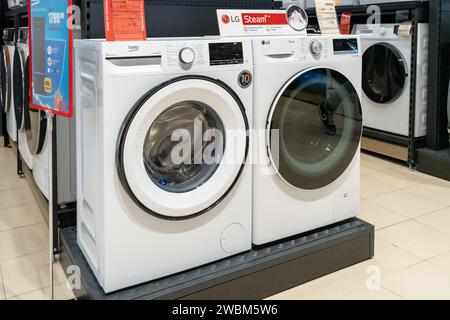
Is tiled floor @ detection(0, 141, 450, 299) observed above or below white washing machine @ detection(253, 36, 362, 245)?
below

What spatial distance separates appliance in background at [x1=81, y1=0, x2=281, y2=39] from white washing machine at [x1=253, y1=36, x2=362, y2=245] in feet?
1.54

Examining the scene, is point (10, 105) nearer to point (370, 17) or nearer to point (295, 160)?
point (295, 160)

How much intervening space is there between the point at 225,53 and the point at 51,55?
0.66 metres

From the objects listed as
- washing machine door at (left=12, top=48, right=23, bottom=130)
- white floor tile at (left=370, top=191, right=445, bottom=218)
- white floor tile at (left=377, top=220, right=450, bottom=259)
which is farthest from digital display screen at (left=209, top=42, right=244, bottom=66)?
washing machine door at (left=12, top=48, right=23, bottom=130)

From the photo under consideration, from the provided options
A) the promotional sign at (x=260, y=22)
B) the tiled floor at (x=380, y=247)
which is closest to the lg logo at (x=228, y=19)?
the promotional sign at (x=260, y=22)

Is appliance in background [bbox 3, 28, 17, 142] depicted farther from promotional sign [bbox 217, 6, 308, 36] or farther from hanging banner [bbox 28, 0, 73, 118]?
promotional sign [bbox 217, 6, 308, 36]

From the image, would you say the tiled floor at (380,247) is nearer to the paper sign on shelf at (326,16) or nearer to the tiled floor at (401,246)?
the tiled floor at (401,246)

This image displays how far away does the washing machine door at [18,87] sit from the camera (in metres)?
3.38

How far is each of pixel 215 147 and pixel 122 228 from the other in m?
0.49

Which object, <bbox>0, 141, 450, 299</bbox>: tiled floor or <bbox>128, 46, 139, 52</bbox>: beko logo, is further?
<bbox>0, 141, 450, 299</bbox>: tiled floor

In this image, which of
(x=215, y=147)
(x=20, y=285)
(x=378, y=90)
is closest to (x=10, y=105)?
(x=20, y=285)

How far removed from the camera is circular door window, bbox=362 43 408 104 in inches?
149

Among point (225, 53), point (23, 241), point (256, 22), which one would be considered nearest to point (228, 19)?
point (256, 22)

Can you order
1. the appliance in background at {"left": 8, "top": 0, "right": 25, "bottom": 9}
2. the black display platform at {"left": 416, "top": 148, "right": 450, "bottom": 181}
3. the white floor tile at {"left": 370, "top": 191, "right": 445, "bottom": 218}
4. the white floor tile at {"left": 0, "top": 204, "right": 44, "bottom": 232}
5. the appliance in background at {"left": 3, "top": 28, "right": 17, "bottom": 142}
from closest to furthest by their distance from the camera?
the white floor tile at {"left": 0, "top": 204, "right": 44, "bottom": 232}
the white floor tile at {"left": 370, "top": 191, "right": 445, "bottom": 218}
the black display platform at {"left": 416, "top": 148, "right": 450, "bottom": 181}
the appliance in background at {"left": 3, "top": 28, "right": 17, "bottom": 142}
the appliance in background at {"left": 8, "top": 0, "right": 25, "bottom": 9}
